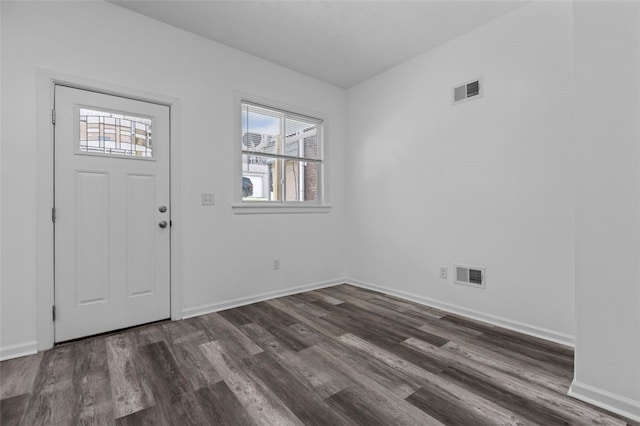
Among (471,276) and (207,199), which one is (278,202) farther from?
(471,276)

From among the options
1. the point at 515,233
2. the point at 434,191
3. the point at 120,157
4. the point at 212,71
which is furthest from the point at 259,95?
the point at 515,233

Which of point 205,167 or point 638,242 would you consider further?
point 205,167

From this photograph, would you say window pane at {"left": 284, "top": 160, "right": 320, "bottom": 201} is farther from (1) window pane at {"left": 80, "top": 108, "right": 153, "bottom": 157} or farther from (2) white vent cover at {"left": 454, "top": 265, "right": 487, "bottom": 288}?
(2) white vent cover at {"left": 454, "top": 265, "right": 487, "bottom": 288}

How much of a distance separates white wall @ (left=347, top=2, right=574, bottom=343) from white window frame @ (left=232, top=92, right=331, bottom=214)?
613 mm

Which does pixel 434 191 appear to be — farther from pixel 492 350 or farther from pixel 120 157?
pixel 120 157

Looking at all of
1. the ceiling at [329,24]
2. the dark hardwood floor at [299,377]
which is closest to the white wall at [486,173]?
the ceiling at [329,24]

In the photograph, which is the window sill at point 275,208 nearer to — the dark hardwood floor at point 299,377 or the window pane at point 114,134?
the window pane at point 114,134

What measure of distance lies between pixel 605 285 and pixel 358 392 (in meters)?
1.41

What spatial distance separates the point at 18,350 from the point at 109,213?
1.10m

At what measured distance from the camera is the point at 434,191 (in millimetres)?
3199

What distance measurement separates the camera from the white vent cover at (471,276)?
282cm

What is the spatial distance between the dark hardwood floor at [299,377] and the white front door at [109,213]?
0.23 meters

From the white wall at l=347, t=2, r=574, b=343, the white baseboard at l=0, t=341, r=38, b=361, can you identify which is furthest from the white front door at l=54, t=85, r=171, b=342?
the white wall at l=347, t=2, r=574, b=343

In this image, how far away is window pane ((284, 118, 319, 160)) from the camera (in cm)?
385
